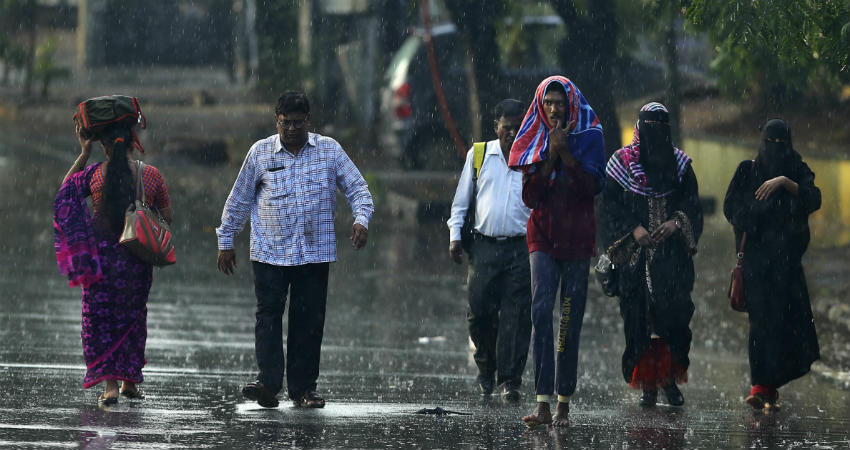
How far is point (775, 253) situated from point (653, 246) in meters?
0.76

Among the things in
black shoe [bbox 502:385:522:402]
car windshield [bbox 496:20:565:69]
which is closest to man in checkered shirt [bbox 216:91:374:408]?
black shoe [bbox 502:385:522:402]

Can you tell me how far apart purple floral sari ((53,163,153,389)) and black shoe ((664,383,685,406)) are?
305 cm

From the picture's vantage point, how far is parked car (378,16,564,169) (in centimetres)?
2252

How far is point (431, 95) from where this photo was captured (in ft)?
74.7

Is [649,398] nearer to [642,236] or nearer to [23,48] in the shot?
[642,236]

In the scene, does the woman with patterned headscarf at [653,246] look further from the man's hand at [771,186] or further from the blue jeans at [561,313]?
the blue jeans at [561,313]

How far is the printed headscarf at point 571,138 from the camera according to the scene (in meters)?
8.00

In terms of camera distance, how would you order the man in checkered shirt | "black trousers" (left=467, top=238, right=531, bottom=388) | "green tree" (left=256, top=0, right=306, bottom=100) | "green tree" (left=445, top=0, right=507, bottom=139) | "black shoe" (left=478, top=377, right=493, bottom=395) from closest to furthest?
the man in checkered shirt, "black trousers" (left=467, top=238, right=531, bottom=388), "black shoe" (left=478, top=377, right=493, bottom=395), "green tree" (left=445, top=0, right=507, bottom=139), "green tree" (left=256, top=0, right=306, bottom=100)

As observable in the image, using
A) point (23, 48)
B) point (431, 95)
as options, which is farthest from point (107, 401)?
point (23, 48)

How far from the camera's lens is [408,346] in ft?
37.4

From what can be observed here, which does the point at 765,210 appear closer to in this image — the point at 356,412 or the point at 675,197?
the point at 675,197

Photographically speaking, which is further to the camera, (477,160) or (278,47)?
(278,47)

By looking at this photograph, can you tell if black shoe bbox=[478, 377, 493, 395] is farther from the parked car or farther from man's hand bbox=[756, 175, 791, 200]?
the parked car

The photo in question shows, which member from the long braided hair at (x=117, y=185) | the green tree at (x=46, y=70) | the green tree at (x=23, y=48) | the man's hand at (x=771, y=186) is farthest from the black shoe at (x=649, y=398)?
the green tree at (x=23, y=48)
